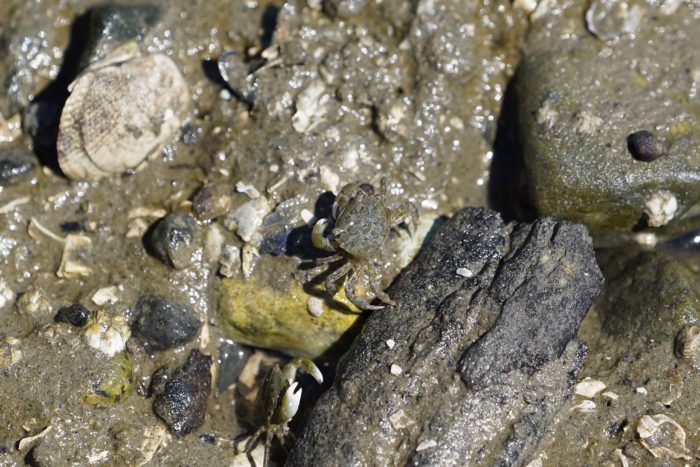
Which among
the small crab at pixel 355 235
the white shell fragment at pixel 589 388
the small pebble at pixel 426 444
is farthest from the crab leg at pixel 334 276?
the white shell fragment at pixel 589 388

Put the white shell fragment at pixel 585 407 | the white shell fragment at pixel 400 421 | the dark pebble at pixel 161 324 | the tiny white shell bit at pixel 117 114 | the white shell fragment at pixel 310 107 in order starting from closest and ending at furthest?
the white shell fragment at pixel 400 421, the white shell fragment at pixel 585 407, the dark pebble at pixel 161 324, the tiny white shell bit at pixel 117 114, the white shell fragment at pixel 310 107

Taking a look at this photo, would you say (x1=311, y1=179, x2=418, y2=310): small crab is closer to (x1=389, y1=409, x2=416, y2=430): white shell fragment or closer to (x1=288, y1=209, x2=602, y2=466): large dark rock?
(x1=288, y1=209, x2=602, y2=466): large dark rock

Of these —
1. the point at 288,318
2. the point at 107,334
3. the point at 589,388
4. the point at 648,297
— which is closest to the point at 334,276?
the point at 288,318

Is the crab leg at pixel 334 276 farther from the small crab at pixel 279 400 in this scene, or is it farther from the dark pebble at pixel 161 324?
the dark pebble at pixel 161 324

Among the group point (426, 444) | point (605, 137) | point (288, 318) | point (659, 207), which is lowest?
point (288, 318)

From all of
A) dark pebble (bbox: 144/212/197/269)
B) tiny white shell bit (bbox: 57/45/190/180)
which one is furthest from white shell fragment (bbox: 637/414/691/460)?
tiny white shell bit (bbox: 57/45/190/180)

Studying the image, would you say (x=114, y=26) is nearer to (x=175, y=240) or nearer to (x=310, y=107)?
(x=310, y=107)
